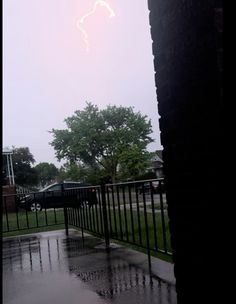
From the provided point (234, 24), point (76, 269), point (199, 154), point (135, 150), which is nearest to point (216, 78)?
point (199, 154)

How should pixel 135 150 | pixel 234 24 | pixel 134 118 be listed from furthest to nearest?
pixel 134 118 → pixel 135 150 → pixel 234 24

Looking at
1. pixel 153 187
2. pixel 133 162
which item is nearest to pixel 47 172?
pixel 133 162

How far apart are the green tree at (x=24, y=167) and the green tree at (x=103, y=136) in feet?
15.8

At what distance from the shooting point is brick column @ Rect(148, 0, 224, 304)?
6.83 feet

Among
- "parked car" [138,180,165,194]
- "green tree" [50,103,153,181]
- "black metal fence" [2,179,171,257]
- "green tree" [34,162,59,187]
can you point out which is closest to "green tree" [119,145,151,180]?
"green tree" [50,103,153,181]

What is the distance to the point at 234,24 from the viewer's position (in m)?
1.24

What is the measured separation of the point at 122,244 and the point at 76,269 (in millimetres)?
1435

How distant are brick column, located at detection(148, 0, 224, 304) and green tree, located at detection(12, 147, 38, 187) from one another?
4934 centimetres

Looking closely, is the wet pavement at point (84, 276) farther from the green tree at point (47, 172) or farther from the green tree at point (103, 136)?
the green tree at point (47, 172)

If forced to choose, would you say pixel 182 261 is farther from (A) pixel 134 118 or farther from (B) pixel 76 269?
(A) pixel 134 118

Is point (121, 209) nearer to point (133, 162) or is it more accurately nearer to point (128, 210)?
point (128, 210)

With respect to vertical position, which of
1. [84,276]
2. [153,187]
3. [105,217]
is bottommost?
[84,276]

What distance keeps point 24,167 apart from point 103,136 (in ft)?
38.0

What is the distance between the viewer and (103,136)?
165 feet
